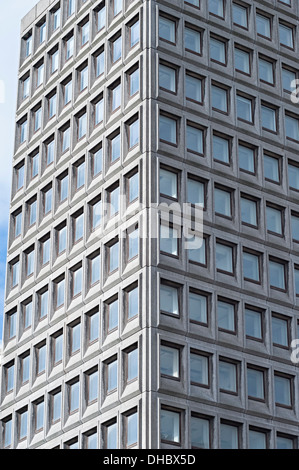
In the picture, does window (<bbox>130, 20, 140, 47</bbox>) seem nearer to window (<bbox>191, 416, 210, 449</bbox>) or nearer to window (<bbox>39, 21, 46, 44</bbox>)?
window (<bbox>39, 21, 46, 44</bbox>)

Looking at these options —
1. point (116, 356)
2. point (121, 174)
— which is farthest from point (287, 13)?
point (116, 356)

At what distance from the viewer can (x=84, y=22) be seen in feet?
270

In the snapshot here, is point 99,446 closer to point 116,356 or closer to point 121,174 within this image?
point 116,356

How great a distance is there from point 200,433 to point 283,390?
25.9 feet

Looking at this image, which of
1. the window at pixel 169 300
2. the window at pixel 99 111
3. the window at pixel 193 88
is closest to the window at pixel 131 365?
the window at pixel 169 300

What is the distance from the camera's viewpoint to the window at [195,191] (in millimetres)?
69375

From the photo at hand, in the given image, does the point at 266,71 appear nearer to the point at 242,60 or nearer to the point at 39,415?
the point at 242,60

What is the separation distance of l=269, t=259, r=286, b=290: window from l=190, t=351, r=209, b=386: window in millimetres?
8767

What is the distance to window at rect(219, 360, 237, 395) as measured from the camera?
65.2 metres

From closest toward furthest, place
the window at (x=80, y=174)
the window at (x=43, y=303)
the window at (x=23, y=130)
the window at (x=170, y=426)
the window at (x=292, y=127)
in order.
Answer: the window at (x=170, y=426)
the window at (x=43, y=303)
the window at (x=80, y=174)
the window at (x=292, y=127)
the window at (x=23, y=130)

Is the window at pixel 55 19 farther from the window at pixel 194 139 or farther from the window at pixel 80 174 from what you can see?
the window at pixel 194 139

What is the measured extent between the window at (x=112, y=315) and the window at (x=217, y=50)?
780 inches

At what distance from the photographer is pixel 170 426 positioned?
201 feet

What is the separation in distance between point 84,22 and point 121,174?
681 inches
